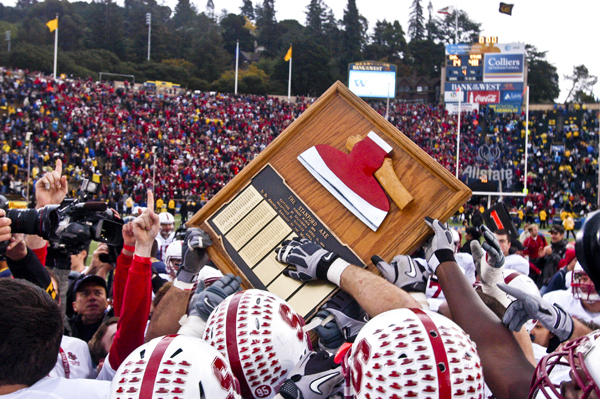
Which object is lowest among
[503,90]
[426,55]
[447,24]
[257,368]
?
[257,368]

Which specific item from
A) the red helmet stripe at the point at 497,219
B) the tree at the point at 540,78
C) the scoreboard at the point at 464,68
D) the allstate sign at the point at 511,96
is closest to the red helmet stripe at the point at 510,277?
the red helmet stripe at the point at 497,219

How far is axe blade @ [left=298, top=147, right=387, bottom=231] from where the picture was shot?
2605mm

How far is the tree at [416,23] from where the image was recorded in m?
96.6

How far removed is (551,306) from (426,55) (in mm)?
81850

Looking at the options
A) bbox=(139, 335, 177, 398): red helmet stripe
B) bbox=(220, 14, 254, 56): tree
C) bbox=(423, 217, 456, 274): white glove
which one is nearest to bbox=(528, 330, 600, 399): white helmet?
bbox=(423, 217, 456, 274): white glove

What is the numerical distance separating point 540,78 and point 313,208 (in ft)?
243

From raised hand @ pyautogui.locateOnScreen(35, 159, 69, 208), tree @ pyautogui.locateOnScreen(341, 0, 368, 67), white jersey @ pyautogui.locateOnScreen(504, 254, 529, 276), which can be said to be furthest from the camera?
tree @ pyautogui.locateOnScreen(341, 0, 368, 67)

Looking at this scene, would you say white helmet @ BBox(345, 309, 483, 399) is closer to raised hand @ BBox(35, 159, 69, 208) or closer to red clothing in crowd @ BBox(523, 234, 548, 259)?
raised hand @ BBox(35, 159, 69, 208)

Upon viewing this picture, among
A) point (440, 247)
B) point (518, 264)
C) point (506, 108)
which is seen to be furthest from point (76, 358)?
point (506, 108)

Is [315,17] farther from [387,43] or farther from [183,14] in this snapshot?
[183,14]

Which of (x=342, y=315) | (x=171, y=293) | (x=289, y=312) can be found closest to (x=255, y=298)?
(x=289, y=312)

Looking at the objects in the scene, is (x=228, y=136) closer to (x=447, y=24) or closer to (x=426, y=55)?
(x=426, y=55)

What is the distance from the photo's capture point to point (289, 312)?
182 cm

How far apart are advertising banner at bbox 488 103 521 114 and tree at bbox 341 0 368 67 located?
3935 cm
